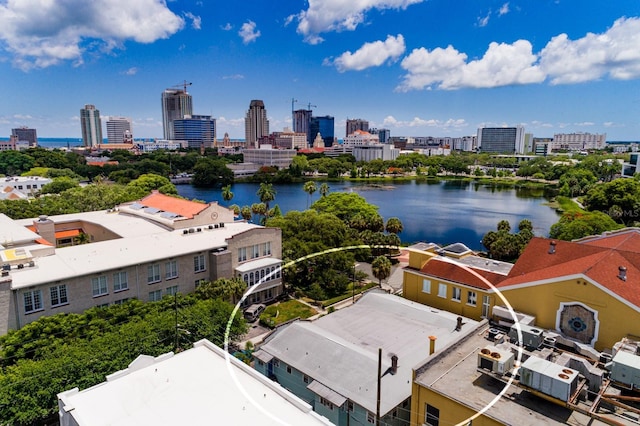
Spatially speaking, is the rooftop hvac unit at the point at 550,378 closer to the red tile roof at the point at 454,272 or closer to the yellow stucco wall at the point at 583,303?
the yellow stucco wall at the point at 583,303

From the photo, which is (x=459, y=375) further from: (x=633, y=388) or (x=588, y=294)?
(x=588, y=294)

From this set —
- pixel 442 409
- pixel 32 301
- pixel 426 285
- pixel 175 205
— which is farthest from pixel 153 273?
pixel 442 409

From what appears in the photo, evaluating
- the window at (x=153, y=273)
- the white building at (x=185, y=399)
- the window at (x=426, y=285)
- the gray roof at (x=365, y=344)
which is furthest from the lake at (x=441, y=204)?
the white building at (x=185, y=399)

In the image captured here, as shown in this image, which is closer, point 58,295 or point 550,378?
point 550,378

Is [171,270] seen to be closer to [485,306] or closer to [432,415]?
[432,415]

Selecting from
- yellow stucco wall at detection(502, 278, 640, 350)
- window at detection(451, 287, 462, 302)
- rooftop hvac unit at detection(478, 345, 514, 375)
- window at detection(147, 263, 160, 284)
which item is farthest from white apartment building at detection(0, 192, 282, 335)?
rooftop hvac unit at detection(478, 345, 514, 375)

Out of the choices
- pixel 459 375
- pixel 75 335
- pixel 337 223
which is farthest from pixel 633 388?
pixel 337 223
